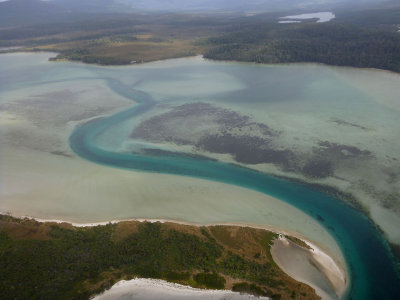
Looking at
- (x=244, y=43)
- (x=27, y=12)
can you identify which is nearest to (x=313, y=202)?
(x=244, y=43)

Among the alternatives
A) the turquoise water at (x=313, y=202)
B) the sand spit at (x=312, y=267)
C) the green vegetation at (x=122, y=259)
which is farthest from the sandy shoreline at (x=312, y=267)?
the green vegetation at (x=122, y=259)

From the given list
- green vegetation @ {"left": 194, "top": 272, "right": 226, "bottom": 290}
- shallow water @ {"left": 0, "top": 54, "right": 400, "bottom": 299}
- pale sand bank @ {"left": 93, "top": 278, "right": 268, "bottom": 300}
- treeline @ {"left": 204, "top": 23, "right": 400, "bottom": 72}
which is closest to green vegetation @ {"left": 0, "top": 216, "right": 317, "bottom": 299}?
green vegetation @ {"left": 194, "top": 272, "right": 226, "bottom": 290}

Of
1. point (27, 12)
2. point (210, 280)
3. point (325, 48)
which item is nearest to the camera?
point (210, 280)

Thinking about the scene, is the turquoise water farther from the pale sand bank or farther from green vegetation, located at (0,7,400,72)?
green vegetation, located at (0,7,400,72)

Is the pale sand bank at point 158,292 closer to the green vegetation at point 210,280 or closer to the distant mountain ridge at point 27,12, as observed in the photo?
the green vegetation at point 210,280

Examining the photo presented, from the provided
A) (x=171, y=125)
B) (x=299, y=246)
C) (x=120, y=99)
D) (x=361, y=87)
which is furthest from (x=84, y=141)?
(x=361, y=87)

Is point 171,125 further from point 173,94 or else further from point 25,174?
point 25,174

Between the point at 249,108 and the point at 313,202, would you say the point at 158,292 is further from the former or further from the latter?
the point at 249,108
